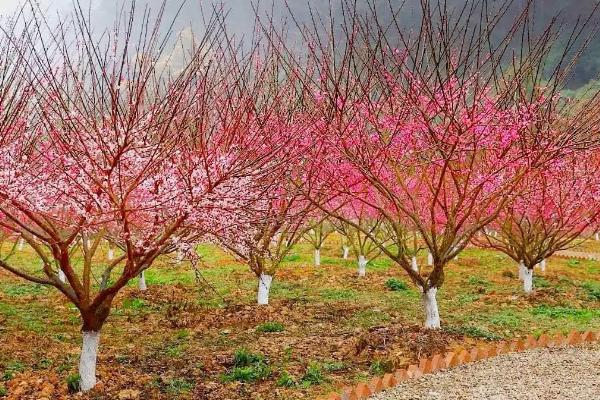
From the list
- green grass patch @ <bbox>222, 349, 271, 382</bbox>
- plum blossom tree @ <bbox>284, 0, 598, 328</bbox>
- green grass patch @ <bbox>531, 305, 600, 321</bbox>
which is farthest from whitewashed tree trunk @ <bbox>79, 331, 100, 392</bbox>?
green grass patch @ <bbox>531, 305, 600, 321</bbox>

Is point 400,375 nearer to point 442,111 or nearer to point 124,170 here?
point 442,111

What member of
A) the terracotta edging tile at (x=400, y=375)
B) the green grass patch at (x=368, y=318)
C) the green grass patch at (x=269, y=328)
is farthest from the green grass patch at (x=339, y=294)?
the terracotta edging tile at (x=400, y=375)

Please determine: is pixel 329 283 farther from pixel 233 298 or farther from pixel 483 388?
pixel 483 388

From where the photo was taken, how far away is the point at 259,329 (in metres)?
10.1

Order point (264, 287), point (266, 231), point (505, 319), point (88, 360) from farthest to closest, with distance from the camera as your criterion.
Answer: point (264, 287), point (505, 319), point (266, 231), point (88, 360)

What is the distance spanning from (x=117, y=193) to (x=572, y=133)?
610 centimetres

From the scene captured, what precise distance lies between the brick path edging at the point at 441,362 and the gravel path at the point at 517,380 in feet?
0.30

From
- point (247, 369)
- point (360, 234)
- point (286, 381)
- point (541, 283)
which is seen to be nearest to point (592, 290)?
point (541, 283)

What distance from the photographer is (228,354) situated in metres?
8.34

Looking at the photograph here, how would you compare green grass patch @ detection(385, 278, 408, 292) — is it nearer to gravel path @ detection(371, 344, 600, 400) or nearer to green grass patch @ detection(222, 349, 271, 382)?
gravel path @ detection(371, 344, 600, 400)

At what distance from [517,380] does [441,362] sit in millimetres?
886

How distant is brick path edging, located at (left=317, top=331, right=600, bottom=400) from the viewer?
5.62 meters

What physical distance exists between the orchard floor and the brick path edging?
81 cm

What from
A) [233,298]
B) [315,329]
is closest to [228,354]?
[315,329]
